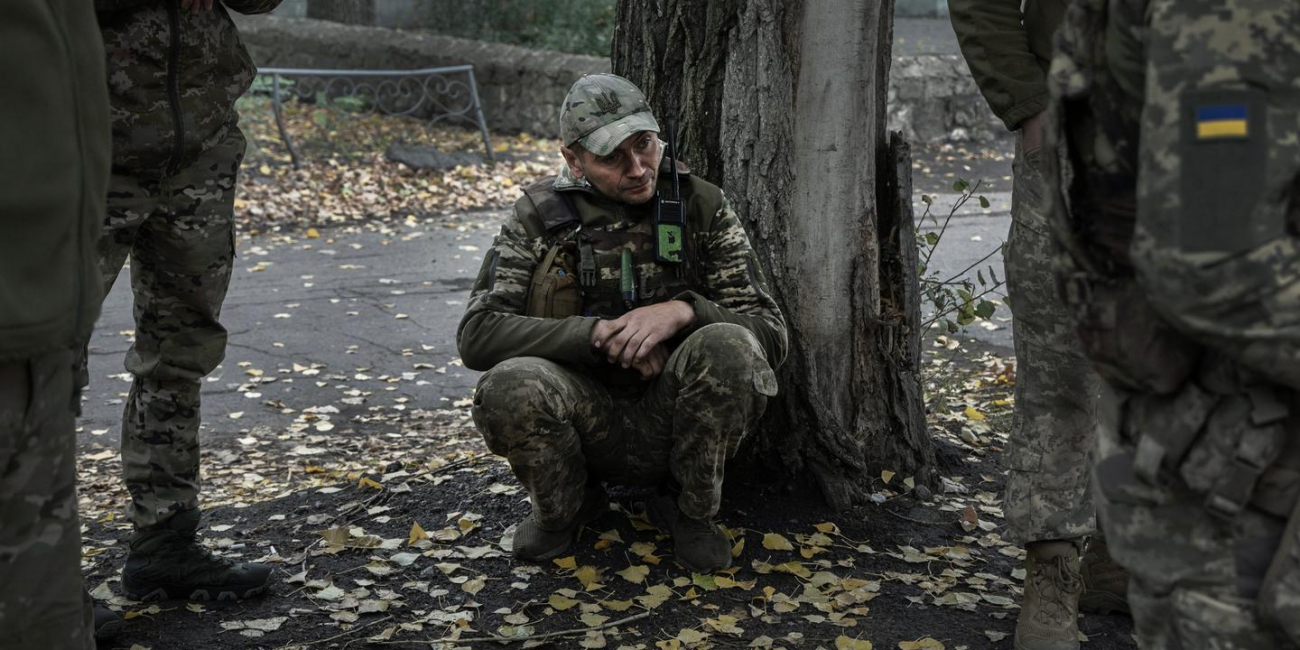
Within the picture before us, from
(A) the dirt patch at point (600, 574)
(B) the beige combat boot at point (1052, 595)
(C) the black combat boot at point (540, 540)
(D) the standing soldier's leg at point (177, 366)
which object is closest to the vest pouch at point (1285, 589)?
(B) the beige combat boot at point (1052, 595)

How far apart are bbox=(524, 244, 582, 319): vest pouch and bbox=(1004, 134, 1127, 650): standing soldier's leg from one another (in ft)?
4.00

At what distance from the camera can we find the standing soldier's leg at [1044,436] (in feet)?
10.5

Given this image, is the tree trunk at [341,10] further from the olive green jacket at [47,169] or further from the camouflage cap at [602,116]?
the olive green jacket at [47,169]

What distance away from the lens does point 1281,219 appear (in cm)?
171

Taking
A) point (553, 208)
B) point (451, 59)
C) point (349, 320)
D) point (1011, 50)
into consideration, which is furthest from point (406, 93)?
point (1011, 50)

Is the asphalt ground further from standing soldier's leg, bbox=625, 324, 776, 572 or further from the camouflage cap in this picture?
the camouflage cap

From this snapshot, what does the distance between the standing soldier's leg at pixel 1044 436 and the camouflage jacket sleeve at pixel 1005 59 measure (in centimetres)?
12

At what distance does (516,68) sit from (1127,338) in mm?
12125

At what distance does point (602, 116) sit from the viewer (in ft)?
12.1

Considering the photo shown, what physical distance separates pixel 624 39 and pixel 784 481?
1.51 meters

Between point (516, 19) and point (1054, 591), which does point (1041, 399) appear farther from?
point (516, 19)

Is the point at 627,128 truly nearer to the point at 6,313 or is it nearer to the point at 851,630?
the point at 851,630

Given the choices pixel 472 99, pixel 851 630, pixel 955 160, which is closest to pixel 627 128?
pixel 851 630

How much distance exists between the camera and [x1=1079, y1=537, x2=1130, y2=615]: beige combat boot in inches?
141
